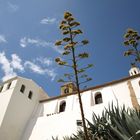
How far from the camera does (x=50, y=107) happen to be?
15.2 meters

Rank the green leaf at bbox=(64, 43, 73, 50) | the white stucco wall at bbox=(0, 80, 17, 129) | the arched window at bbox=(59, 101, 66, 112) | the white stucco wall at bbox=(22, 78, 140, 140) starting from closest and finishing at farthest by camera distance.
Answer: the green leaf at bbox=(64, 43, 73, 50)
the white stucco wall at bbox=(22, 78, 140, 140)
the white stucco wall at bbox=(0, 80, 17, 129)
the arched window at bbox=(59, 101, 66, 112)

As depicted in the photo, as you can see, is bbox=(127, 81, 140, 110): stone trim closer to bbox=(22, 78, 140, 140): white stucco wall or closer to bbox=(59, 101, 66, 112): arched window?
bbox=(22, 78, 140, 140): white stucco wall

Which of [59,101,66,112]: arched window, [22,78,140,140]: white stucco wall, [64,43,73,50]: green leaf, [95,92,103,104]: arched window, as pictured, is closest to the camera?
[64,43,73,50]: green leaf

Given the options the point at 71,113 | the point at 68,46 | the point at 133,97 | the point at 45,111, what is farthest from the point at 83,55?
the point at 45,111

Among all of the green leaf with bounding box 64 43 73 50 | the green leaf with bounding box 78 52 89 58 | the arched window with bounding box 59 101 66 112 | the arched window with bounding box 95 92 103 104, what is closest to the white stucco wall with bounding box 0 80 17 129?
the arched window with bounding box 59 101 66 112

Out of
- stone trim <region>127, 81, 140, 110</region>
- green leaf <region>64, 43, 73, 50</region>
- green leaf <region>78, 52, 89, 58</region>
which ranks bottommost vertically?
green leaf <region>78, 52, 89, 58</region>

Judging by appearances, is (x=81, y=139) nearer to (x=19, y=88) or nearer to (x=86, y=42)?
(x=86, y=42)

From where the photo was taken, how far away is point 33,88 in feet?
54.3

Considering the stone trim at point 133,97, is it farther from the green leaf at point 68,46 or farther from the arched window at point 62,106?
the green leaf at point 68,46

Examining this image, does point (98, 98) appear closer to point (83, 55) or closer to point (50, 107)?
point (50, 107)

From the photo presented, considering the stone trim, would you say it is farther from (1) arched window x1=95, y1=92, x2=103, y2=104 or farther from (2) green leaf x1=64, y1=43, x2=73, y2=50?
(2) green leaf x1=64, y1=43, x2=73, y2=50

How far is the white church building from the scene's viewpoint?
40.6 ft

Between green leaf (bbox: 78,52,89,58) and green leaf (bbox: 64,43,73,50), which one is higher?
green leaf (bbox: 64,43,73,50)

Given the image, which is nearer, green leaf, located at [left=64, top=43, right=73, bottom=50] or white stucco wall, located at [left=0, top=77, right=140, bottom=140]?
green leaf, located at [left=64, top=43, right=73, bottom=50]
